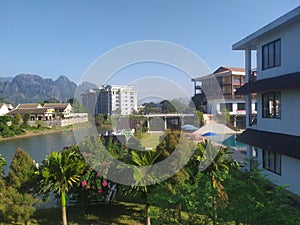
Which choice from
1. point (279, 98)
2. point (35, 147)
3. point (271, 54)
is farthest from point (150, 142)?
point (35, 147)

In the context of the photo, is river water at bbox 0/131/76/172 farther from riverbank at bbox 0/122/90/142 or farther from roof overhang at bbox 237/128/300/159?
roof overhang at bbox 237/128/300/159

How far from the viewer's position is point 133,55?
5.34 metres

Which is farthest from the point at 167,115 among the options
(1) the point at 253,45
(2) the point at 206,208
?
(2) the point at 206,208

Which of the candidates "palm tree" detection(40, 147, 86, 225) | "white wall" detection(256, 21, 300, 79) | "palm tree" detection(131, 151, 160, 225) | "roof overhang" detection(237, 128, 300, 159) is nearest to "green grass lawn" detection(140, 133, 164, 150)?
"palm tree" detection(131, 151, 160, 225)

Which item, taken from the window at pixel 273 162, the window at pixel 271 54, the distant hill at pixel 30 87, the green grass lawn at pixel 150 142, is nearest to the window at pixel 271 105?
the window at pixel 271 54

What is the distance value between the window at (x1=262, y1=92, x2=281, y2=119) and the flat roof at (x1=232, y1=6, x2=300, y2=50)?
5.47 ft

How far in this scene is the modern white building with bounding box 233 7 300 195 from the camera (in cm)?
568

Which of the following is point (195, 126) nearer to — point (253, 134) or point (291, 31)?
point (253, 134)

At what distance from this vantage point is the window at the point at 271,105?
6602 mm

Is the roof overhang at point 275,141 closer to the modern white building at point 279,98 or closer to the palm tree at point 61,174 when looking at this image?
the modern white building at point 279,98

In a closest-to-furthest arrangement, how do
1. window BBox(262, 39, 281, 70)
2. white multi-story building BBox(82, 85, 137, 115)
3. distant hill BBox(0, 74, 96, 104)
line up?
1. window BBox(262, 39, 281, 70)
2. white multi-story building BBox(82, 85, 137, 115)
3. distant hill BBox(0, 74, 96, 104)

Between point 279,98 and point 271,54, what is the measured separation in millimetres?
1317

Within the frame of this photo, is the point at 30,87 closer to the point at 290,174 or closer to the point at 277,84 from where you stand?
the point at 277,84

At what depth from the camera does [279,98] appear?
21.3ft
